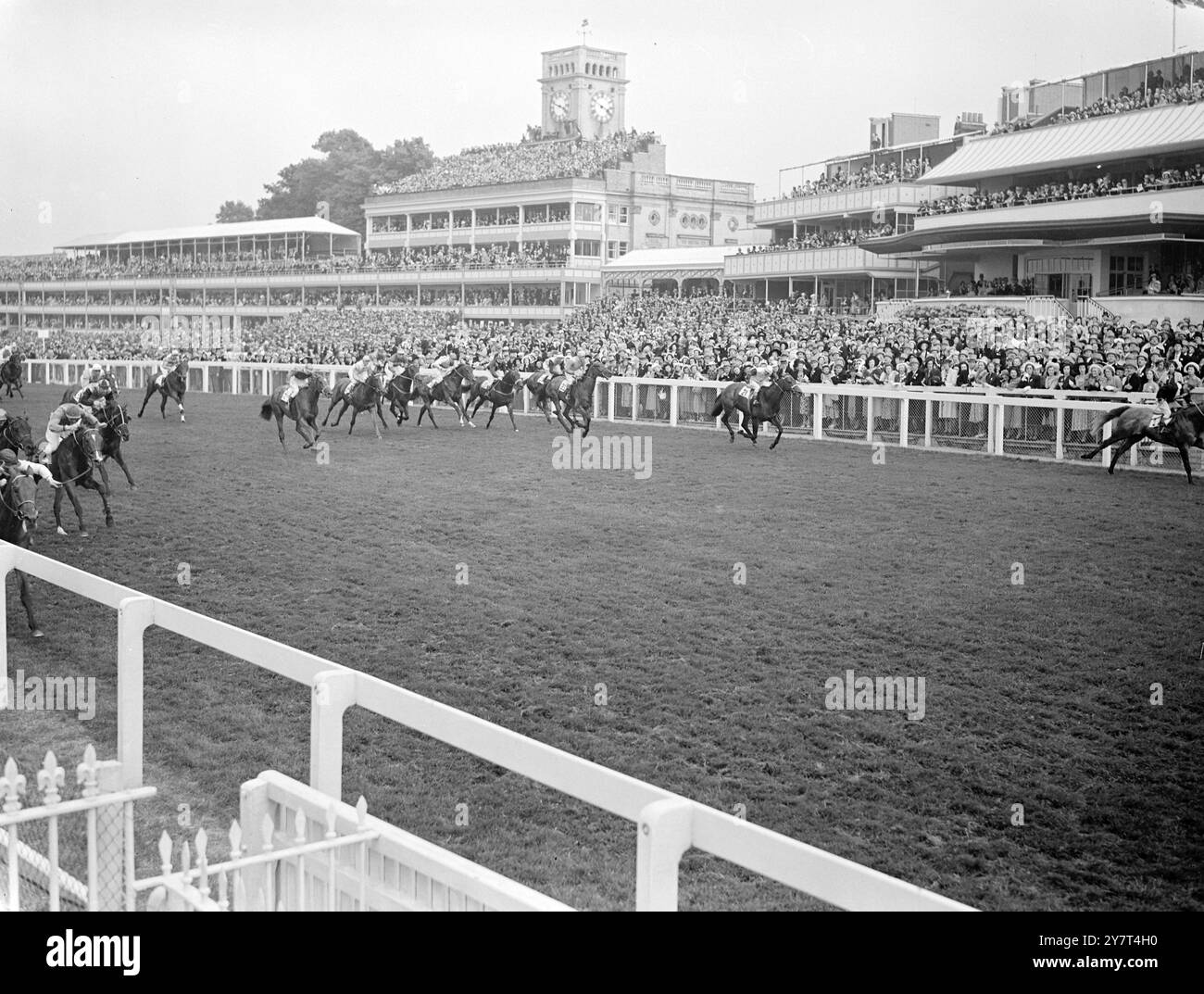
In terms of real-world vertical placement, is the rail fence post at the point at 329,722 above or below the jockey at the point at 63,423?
below

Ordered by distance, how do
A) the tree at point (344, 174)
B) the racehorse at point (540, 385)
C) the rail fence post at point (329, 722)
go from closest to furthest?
1. the rail fence post at point (329, 722)
2. the racehorse at point (540, 385)
3. the tree at point (344, 174)

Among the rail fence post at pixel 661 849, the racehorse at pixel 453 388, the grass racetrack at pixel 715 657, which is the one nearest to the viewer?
the rail fence post at pixel 661 849

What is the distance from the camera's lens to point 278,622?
8859 millimetres

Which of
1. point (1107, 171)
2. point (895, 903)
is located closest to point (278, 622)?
point (895, 903)

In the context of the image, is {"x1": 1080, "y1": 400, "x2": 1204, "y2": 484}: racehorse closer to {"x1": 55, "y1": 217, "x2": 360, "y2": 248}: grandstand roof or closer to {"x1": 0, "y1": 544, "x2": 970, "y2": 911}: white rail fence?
{"x1": 0, "y1": 544, "x2": 970, "y2": 911}: white rail fence

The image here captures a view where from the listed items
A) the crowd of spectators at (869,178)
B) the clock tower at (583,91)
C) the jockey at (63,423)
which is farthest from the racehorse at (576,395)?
the clock tower at (583,91)

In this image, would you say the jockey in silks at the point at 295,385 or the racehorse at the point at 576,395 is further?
the racehorse at the point at 576,395

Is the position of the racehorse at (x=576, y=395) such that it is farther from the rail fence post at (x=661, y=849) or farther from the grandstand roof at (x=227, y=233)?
the grandstand roof at (x=227, y=233)

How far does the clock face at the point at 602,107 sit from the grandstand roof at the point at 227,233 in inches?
580

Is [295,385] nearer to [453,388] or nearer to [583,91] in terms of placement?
[453,388]

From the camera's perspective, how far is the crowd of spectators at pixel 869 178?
39.7 meters

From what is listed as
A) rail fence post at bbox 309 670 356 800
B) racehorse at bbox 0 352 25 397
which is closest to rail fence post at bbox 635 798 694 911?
rail fence post at bbox 309 670 356 800

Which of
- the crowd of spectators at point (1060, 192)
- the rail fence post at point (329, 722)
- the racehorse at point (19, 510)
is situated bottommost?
the rail fence post at point (329, 722)

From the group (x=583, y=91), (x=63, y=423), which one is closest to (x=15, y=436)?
(x=63, y=423)
